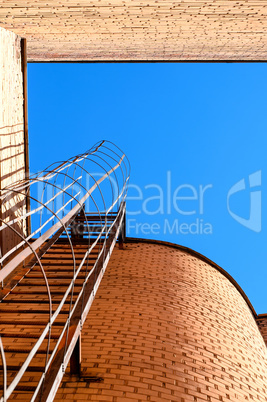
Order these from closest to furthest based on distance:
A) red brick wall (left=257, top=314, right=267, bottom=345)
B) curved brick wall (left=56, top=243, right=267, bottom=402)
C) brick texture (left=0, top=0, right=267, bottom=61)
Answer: curved brick wall (left=56, top=243, right=267, bottom=402)
brick texture (left=0, top=0, right=267, bottom=61)
red brick wall (left=257, top=314, right=267, bottom=345)

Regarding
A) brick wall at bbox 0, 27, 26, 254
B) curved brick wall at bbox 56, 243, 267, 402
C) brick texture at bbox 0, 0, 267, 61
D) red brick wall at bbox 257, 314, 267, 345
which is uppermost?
brick texture at bbox 0, 0, 267, 61

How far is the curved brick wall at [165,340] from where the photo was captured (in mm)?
5133

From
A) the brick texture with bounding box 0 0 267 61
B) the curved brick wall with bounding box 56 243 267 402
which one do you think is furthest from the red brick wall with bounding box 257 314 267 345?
the brick texture with bounding box 0 0 267 61

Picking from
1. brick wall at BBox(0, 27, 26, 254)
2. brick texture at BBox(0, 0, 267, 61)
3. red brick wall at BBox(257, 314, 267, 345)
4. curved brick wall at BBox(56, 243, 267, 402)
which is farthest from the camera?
red brick wall at BBox(257, 314, 267, 345)

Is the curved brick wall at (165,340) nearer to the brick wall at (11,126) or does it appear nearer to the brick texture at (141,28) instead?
the brick wall at (11,126)

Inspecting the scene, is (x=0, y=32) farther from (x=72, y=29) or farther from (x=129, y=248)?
(x=129, y=248)

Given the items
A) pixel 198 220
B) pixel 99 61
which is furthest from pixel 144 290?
pixel 198 220

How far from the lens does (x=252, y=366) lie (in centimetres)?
699

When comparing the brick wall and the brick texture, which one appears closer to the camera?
the brick texture

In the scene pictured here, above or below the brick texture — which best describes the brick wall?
below

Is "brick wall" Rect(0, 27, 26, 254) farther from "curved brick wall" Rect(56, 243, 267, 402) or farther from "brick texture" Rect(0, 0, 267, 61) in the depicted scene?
"curved brick wall" Rect(56, 243, 267, 402)

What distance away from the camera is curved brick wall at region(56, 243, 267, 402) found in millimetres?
5133

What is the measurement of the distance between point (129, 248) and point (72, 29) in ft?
16.2

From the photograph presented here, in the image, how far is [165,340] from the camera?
632cm
